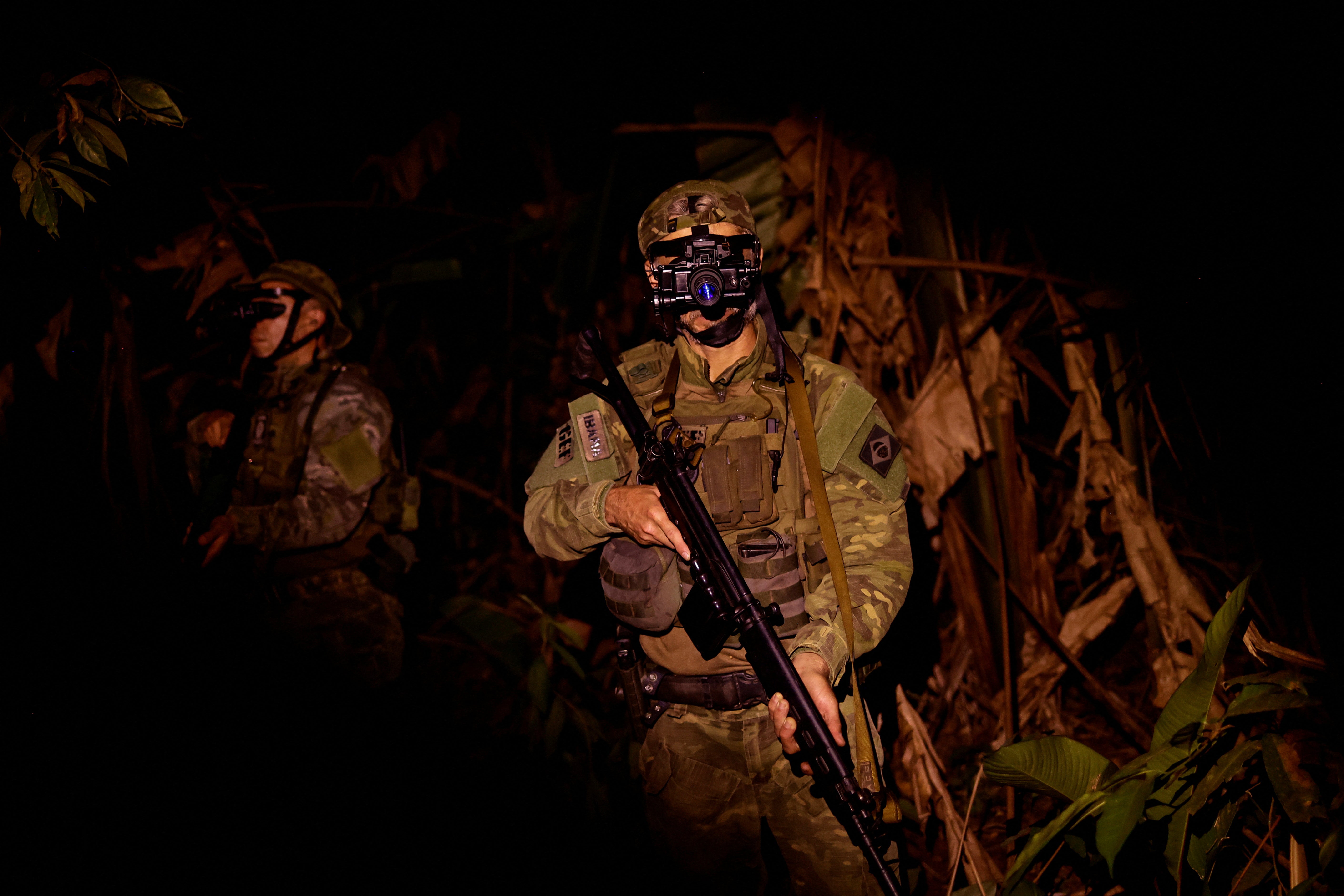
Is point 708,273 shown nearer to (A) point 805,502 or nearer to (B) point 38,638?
(A) point 805,502

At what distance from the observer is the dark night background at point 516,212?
290 centimetres

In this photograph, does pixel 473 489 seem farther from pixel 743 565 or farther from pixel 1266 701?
pixel 1266 701

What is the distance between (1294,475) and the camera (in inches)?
113

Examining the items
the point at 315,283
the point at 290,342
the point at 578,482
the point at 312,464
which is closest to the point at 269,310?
the point at 290,342

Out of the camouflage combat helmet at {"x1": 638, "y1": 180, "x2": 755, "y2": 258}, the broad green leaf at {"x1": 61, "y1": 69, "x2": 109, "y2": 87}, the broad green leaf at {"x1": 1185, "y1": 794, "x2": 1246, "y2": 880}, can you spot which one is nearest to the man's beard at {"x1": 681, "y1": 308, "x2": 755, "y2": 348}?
the camouflage combat helmet at {"x1": 638, "y1": 180, "x2": 755, "y2": 258}

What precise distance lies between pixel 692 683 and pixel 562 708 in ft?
6.69

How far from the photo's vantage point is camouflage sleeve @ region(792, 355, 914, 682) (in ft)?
7.19

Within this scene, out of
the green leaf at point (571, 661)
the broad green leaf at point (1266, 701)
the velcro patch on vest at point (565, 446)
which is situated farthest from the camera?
the green leaf at point (571, 661)

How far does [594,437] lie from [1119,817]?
5.76ft

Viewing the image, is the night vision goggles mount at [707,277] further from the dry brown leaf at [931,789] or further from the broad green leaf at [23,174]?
the broad green leaf at [23,174]

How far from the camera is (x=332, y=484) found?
3.71 meters

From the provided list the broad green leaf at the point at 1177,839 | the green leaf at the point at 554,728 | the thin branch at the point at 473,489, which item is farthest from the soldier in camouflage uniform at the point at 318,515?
the broad green leaf at the point at 1177,839

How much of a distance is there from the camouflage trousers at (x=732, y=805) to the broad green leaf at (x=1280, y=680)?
1.13 m

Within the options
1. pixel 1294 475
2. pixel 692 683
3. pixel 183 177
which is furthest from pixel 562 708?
pixel 183 177
